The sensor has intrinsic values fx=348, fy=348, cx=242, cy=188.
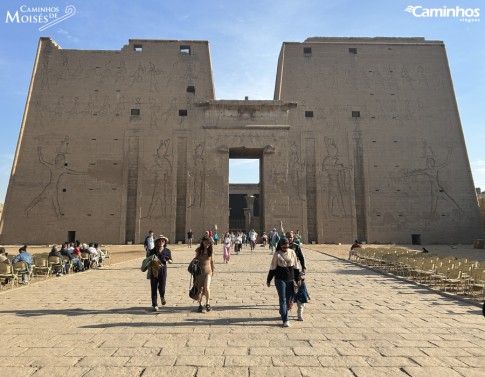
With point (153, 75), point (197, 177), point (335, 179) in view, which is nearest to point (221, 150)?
point (197, 177)

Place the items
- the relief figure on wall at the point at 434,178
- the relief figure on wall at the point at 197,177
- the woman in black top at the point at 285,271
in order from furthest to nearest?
the relief figure on wall at the point at 434,178, the relief figure on wall at the point at 197,177, the woman in black top at the point at 285,271

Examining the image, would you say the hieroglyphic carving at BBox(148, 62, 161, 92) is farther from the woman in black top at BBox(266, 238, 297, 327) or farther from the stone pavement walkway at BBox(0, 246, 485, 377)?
the woman in black top at BBox(266, 238, 297, 327)

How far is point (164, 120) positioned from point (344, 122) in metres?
15.8

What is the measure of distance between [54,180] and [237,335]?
28.1 m

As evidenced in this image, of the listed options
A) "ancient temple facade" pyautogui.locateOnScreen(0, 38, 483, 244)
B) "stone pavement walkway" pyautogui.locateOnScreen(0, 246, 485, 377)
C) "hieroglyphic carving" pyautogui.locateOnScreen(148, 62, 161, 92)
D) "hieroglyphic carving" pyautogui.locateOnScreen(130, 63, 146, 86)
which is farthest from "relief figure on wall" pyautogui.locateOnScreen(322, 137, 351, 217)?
"stone pavement walkway" pyautogui.locateOnScreen(0, 246, 485, 377)

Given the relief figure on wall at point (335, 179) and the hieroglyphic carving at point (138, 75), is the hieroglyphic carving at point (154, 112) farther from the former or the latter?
the relief figure on wall at point (335, 179)

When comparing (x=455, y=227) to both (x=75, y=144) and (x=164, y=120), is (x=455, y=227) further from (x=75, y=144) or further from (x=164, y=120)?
(x=75, y=144)

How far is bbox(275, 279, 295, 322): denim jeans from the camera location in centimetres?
532

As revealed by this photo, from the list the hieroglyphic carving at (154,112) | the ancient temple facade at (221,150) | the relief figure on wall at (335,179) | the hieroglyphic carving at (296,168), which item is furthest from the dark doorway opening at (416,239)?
the hieroglyphic carving at (154,112)

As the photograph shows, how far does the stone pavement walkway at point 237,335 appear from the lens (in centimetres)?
371

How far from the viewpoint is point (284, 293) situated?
17.9ft

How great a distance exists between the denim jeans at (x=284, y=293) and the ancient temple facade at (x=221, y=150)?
22.9 m

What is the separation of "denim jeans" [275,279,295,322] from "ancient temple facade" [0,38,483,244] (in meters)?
22.9

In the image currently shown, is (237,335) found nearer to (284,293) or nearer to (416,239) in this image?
(284,293)
